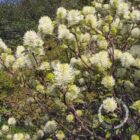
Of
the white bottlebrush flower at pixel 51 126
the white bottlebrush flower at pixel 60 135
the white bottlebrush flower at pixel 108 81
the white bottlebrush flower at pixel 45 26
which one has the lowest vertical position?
the white bottlebrush flower at pixel 60 135

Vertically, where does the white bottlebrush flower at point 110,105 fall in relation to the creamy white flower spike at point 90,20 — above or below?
below

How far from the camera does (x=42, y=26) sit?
354 centimetres

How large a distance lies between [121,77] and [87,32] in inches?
21.1

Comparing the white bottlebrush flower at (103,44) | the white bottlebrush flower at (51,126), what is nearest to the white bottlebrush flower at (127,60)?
the white bottlebrush flower at (103,44)

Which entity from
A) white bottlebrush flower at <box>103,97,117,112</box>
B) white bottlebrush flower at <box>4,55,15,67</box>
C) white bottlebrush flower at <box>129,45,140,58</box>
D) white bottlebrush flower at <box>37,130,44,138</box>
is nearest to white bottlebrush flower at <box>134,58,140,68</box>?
white bottlebrush flower at <box>129,45,140,58</box>

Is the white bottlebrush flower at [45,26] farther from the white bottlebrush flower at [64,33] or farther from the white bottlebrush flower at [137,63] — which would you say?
the white bottlebrush flower at [137,63]

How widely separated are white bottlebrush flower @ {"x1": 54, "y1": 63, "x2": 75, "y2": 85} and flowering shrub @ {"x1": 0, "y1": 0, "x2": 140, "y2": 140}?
0.01 metres

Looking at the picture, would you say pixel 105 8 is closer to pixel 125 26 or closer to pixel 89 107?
pixel 125 26

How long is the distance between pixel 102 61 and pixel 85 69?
0.33 meters

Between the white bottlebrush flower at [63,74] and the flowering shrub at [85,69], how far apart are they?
1 cm

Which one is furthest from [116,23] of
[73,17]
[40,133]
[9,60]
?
[40,133]

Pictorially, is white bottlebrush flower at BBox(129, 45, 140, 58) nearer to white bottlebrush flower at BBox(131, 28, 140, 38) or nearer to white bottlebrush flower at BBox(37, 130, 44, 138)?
white bottlebrush flower at BBox(131, 28, 140, 38)

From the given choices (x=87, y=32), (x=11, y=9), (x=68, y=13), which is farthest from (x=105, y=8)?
(x=11, y=9)

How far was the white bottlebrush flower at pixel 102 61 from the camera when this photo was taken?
3369mm
